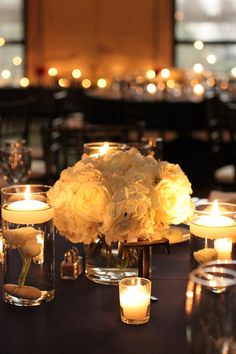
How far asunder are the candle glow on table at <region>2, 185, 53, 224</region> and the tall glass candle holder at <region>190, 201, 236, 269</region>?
33 cm

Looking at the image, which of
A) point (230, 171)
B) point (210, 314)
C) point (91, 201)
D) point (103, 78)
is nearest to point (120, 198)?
point (91, 201)

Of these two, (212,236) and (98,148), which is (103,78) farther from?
(212,236)

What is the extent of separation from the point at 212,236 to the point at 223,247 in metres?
0.04

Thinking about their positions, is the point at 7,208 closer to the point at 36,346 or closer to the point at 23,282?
the point at 23,282

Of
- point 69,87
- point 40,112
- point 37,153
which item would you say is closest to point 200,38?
point 69,87

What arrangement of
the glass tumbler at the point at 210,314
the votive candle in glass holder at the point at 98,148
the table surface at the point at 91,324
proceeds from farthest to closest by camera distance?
the votive candle in glass holder at the point at 98,148 → the table surface at the point at 91,324 → the glass tumbler at the point at 210,314

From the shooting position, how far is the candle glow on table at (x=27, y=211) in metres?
1.51

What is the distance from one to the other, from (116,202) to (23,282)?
10.2 inches

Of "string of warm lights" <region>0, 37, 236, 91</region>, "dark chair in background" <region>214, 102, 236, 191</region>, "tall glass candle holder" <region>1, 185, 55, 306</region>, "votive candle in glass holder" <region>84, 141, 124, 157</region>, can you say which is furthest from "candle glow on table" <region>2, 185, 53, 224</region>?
"string of warm lights" <region>0, 37, 236, 91</region>

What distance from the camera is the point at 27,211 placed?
1.51 metres

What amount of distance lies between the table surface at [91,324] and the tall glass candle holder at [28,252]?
28mm

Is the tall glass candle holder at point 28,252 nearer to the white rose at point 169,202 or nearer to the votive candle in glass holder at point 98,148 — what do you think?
the white rose at point 169,202

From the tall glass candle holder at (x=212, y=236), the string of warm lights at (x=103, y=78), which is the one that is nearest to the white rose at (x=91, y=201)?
the tall glass candle holder at (x=212, y=236)

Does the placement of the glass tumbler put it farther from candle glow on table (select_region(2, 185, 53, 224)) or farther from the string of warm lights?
the string of warm lights
